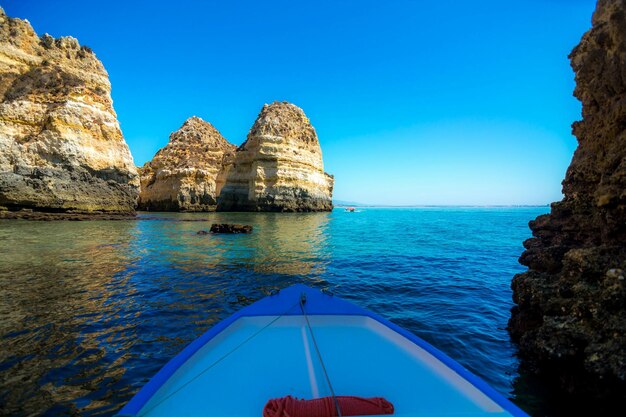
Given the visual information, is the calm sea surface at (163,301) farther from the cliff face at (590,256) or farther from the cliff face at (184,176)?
the cliff face at (184,176)

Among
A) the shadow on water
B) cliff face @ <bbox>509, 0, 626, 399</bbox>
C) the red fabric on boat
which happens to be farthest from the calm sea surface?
the red fabric on boat

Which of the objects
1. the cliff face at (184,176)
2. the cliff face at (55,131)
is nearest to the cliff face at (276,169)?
the cliff face at (184,176)

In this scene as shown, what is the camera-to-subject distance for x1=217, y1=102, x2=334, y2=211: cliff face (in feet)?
167

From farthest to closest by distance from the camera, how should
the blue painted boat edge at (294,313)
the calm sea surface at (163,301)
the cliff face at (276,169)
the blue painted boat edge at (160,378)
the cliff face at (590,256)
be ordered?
the cliff face at (276,169), the calm sea surface at (163,301), the cliff face at (590,256), the blue painted boat edge at (294,313), the blue painted boat edge at (160,378)

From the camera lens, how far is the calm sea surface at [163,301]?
398 cm

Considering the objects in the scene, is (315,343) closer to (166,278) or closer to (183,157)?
(166,278)

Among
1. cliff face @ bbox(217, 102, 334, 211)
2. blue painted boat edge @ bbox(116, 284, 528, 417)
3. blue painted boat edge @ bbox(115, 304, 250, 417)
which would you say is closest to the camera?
blue painted boat edge @ bbox(115, 304, 250, 417)

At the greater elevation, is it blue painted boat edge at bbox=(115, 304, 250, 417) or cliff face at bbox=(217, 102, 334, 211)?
cliff face at bbox=(217, 102, 334, 211)

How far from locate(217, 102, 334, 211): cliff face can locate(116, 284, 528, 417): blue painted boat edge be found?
46.0 m

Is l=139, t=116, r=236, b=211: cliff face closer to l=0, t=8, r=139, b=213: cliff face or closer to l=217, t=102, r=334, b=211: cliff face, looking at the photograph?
l=217, t=102, r=334, b=211: cliff face

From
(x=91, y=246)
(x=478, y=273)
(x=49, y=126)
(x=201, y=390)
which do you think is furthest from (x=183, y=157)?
(x=201, y=390)

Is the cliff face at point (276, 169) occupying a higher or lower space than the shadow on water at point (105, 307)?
higher

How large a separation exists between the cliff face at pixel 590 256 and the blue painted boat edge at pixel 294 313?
51.6 inches

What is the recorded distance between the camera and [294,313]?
16.1ft
